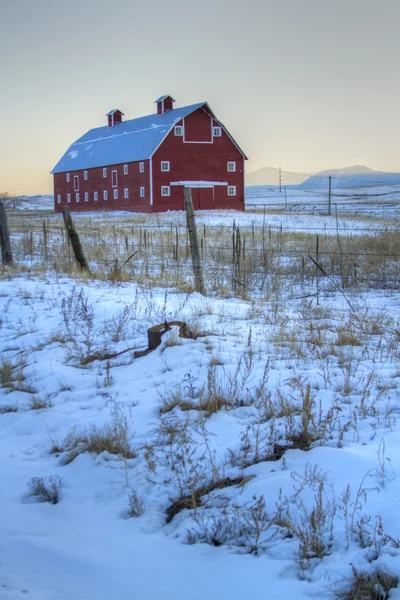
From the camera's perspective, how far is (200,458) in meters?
4.43

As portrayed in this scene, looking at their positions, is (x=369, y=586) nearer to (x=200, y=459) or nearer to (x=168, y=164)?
(x=200, y=459)

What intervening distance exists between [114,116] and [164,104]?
8.28 m

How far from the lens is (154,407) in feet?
17.9

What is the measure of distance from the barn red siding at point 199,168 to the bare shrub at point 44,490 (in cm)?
4208

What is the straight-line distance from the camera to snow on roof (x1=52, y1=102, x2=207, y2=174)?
4653 cm

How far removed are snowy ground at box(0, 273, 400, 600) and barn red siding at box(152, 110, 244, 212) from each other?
128ft

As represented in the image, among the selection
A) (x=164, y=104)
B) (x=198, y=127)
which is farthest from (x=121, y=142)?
(x=198, y=127)

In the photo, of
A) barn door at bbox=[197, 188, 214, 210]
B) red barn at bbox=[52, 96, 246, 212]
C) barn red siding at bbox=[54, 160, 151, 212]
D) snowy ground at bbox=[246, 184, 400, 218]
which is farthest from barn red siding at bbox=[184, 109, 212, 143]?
snowy ground at bbox=[246, 184, 400, 218]

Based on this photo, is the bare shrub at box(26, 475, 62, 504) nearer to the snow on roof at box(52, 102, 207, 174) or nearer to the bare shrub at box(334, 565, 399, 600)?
the bare shrub at box(334, 565, 399, 600)

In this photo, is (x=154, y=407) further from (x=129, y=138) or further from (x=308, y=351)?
(x=129, y=138)

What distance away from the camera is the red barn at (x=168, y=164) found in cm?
4588

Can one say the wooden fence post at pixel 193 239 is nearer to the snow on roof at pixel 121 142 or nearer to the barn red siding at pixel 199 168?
the barn red siding at pixel 199 168

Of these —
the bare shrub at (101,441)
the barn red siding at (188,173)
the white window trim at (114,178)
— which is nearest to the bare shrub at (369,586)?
the bare shrub at (101,441)

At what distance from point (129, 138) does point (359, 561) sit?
50419mm
